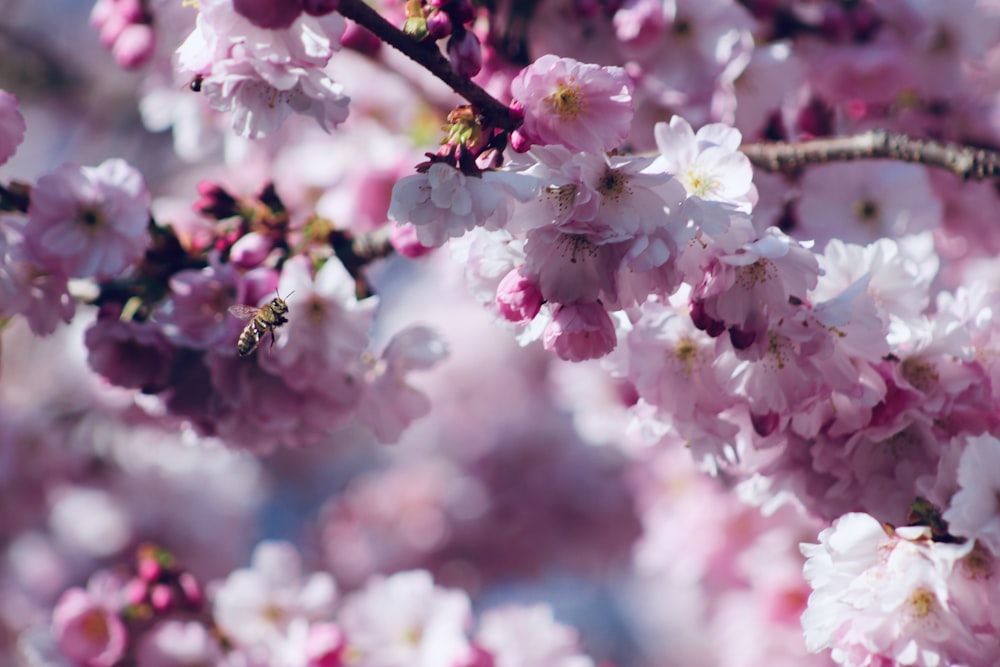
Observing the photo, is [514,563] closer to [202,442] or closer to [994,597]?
[202,442]

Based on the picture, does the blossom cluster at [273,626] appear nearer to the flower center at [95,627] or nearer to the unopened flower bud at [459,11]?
the flower center at [95,627]

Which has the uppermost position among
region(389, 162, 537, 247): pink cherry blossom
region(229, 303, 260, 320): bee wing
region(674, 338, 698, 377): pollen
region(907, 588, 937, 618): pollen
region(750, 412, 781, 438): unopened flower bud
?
region(389, 162, 537, 247): pink cherry blossom

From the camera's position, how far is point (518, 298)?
5.05ft

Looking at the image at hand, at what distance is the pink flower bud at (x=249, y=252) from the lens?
2113 millimetres

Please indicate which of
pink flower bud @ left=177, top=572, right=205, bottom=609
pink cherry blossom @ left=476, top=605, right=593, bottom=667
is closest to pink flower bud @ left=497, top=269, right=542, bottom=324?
pink cherry blossom @ left=476, top=605, right=593, bottom=667

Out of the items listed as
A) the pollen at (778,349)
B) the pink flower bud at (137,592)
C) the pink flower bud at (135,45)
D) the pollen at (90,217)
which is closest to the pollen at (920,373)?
the pollen at (778,349)

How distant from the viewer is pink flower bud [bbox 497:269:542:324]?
1.54 m

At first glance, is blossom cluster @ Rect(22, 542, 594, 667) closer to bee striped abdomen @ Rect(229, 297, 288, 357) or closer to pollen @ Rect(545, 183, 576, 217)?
bee striped abdomen @ Rect(229, 297, 288, 357)

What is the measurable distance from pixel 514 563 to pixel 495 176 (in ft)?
12.9

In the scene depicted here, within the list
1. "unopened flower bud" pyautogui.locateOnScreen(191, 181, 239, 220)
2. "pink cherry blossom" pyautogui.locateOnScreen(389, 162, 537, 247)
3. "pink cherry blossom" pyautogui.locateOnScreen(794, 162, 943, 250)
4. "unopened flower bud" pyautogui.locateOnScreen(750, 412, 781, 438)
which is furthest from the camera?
"pink cherry blossom" pyautogui.locateOnScreen(794, 162, 943, 250)

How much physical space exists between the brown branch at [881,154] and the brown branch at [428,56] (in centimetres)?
70

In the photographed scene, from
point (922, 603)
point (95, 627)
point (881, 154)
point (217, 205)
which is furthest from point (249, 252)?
point (922, 603)

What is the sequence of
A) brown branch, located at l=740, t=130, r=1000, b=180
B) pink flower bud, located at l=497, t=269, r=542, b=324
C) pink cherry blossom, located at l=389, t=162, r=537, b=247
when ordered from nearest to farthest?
1. pink cherry blossom, located at l=389, t=162, r=537, b=247
2. pink flower bud, located at l=497, t=269, r=542, b=324
3. brown branch, located at l=740, t=130, r=1000, b=180

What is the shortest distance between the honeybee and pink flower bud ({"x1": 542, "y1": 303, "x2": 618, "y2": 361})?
598 mm
